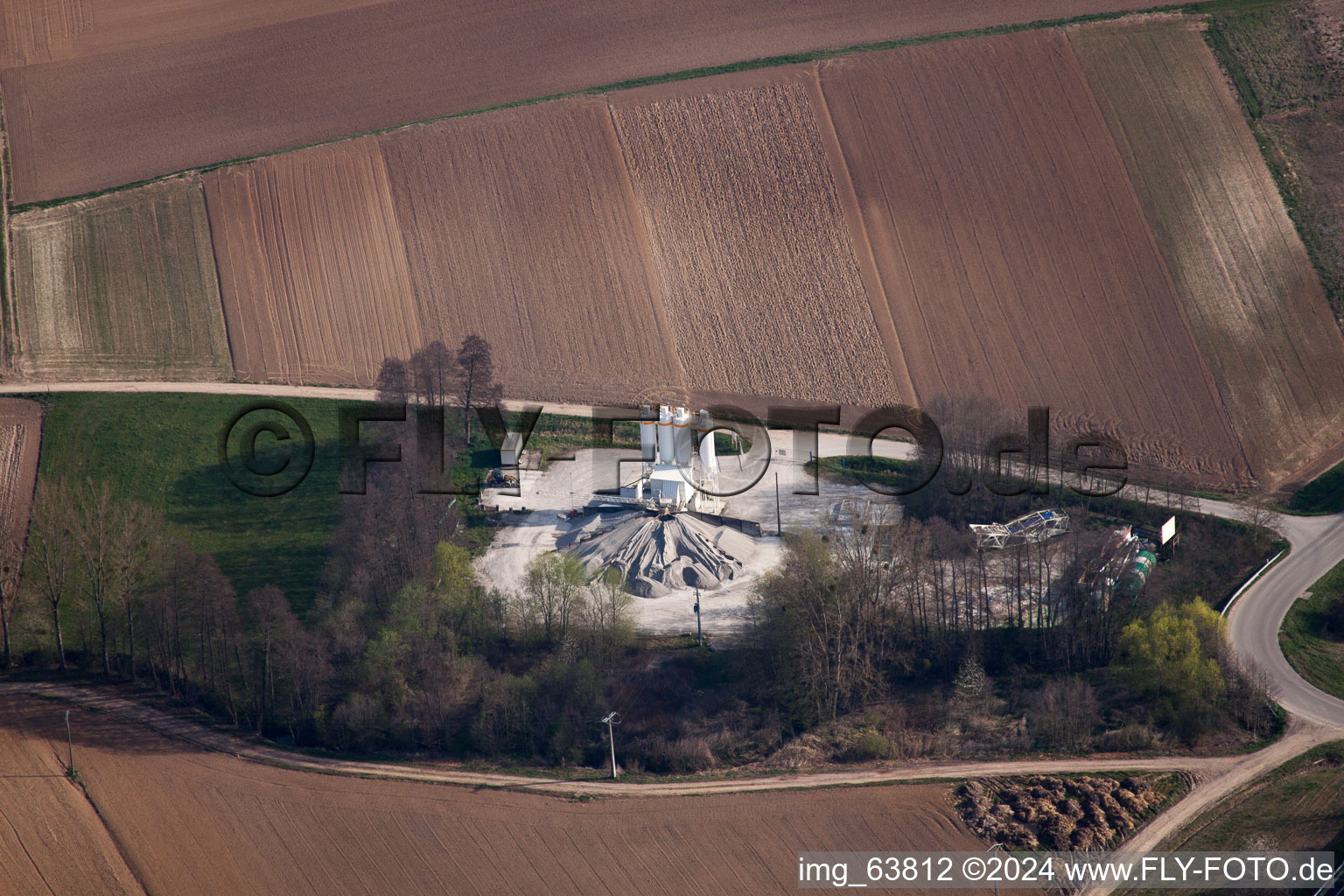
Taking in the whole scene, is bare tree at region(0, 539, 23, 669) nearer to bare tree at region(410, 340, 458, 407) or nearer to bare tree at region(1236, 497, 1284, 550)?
bare tree at region(410, 340, 458, 407)

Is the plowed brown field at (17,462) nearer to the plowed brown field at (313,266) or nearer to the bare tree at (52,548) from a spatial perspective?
the bare tree at (52,548)

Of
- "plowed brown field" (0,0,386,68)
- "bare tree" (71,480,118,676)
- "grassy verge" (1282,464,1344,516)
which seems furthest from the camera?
"plowed brown field" (0,0,386,68)

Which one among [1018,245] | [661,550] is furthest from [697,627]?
[1018,245]

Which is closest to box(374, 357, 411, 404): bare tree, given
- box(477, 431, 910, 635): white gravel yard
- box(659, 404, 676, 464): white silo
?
box(477, 431, 910, 635): white gravel yard

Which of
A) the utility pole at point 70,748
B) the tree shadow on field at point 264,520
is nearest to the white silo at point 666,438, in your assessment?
the tree shadow on field at point 264,520

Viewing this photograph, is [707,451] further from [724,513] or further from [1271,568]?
[1271,568]

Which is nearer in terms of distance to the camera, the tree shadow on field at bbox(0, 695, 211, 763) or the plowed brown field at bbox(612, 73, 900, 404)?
the tree shadow on field at bbox(0, 695, 211, 763)

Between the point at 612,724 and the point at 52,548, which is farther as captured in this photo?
the point at 52,548
